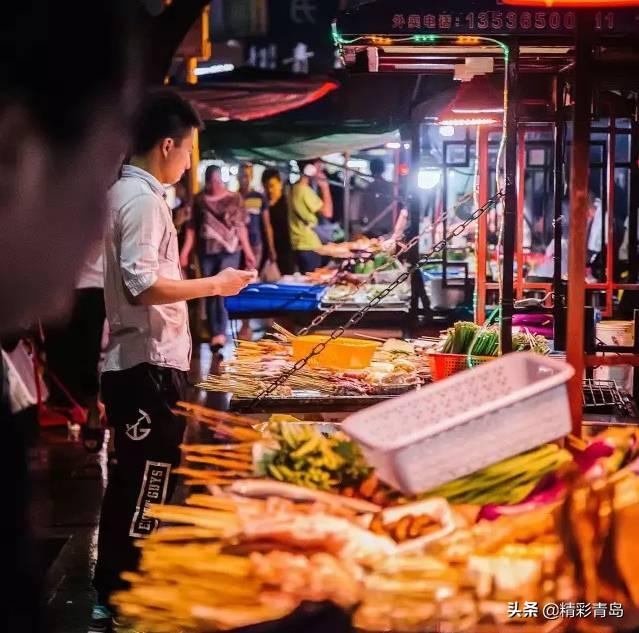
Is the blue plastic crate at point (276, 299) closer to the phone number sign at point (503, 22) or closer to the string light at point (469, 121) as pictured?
the string light at point (469, 121)

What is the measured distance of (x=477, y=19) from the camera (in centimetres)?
493

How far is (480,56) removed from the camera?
6520 millimetres

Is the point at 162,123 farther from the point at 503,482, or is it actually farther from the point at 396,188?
the point at 396,188

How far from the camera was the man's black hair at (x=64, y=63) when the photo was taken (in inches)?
95.5

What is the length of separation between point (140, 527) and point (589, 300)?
6712 mm

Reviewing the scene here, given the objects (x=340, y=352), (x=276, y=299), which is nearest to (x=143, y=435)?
(x=340, y=352)

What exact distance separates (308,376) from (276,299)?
236 inches

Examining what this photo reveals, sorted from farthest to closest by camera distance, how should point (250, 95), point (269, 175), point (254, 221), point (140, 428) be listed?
1. point (269, 175)
2. point (254, 221)
3. point (250, 95)
4. point (140, 428)

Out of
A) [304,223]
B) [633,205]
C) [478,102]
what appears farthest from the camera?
[304,223]

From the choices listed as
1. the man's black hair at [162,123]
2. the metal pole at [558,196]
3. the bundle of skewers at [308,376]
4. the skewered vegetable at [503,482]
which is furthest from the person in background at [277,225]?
the skewered vegetable at [503,482]

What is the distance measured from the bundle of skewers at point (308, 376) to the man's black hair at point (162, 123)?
53.5 inches

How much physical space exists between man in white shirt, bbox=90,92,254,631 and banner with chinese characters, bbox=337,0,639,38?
3.18 ft

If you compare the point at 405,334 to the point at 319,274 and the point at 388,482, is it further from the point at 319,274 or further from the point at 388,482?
the point at 388,482

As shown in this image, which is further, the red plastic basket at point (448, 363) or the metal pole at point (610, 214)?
the metal pole at point (610, 214)
